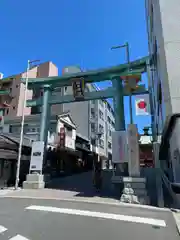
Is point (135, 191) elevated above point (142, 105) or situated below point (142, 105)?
below

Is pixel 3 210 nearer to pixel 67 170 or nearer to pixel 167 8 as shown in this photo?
pixel 167 8

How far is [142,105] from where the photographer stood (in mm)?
11406

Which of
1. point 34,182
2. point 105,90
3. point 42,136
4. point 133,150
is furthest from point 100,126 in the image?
point 133,150

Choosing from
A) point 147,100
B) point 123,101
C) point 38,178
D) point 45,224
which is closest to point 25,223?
point 45,224

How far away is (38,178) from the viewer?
1377 cm

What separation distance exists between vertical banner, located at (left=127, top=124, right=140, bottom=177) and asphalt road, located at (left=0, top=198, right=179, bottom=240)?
2236 mm

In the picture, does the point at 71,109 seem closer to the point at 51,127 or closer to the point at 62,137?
the point at 51,127

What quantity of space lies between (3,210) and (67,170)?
19906 millimetres

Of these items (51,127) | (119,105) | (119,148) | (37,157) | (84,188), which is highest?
(51,127)

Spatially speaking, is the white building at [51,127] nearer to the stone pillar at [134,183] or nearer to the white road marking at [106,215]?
the stone pillar at [134,183]

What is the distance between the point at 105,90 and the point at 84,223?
10.7 metres

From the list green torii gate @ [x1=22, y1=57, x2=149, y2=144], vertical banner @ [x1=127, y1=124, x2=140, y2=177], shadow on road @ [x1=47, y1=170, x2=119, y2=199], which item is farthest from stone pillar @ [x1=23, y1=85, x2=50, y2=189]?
vertical banner @ [x1=127, y1=124, x2=140, y2=177]

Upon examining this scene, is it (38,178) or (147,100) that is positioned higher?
(147,100)

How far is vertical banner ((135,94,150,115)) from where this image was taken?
11.3m
